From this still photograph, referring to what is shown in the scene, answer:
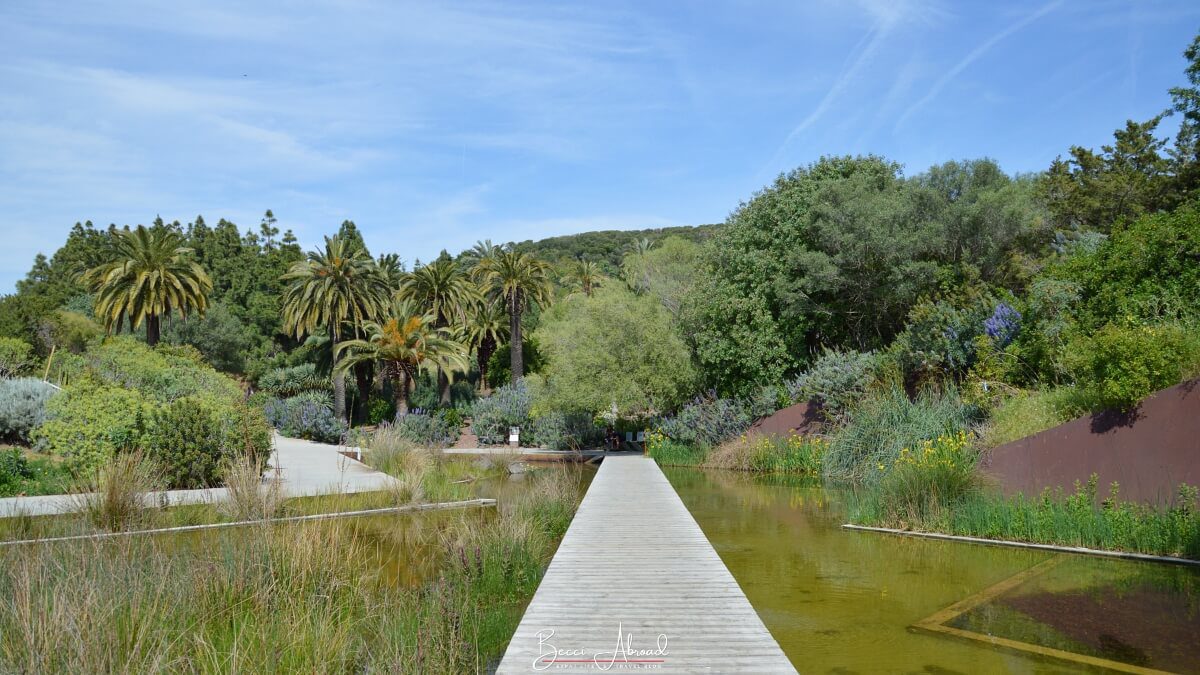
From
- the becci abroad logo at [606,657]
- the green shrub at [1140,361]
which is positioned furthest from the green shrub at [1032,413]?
the becci abroad logo at [606,657]

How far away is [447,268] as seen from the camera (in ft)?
118

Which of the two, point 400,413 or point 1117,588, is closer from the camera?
point 1117,588

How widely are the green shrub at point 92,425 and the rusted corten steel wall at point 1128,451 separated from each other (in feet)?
44.2

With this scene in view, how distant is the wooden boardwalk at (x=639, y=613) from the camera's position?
4707 millimetres

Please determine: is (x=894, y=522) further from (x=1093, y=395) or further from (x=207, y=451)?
(x=207, y=451)

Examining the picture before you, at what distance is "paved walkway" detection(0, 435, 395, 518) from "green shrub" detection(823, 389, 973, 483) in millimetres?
Result: 8192

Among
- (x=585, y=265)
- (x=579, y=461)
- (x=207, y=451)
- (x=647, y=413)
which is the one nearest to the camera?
(x=207, y=451)

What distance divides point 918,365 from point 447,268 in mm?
23851

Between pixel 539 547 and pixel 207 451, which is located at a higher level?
pixel 207 451

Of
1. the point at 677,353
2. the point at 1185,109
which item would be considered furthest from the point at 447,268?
the point at 1185,109

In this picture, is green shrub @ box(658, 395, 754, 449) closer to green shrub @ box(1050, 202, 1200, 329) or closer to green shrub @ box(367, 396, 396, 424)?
green shrub @ box(1050, 202, 1200, 329)

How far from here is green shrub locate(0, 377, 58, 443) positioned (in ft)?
52.8

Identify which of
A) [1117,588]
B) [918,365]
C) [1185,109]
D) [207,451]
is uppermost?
[1185,109]

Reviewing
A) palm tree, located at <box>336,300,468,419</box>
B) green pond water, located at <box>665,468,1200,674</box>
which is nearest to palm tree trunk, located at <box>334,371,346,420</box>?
palm tree, located at <box>336,300,468,419</box>
